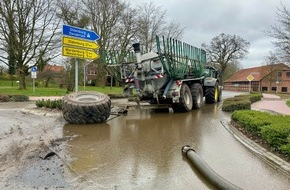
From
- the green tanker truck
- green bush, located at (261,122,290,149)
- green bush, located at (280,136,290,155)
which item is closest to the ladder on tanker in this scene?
the green tanker truck

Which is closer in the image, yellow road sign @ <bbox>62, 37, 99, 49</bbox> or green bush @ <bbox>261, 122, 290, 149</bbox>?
green bush @ <bbox>261, 122, 290, 149</bbox>

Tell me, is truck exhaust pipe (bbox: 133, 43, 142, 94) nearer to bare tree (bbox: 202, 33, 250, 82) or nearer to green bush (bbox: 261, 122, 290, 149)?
green bush (bbox: 261, 122, 290, 149)

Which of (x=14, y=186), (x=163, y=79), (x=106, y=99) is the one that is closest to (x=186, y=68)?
(x=163, y=79)

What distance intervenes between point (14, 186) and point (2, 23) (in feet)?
82.2

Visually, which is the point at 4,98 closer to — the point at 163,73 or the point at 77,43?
the point at 77,43

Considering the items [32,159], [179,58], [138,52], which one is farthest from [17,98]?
[32,159]

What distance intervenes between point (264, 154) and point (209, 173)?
1.85m

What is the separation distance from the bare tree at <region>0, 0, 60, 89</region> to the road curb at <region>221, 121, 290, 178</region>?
77.3 feet

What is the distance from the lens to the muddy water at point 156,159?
3.60 m

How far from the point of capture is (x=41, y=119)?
929cm

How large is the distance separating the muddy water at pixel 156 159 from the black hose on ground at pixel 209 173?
0.09 meters

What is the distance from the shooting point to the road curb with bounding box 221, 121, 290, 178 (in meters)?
4.21

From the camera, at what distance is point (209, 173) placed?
12.1 feet

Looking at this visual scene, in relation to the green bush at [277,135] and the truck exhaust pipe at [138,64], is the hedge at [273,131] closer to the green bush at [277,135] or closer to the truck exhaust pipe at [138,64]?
the green bush at [277,135]
